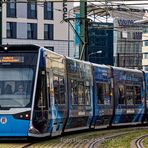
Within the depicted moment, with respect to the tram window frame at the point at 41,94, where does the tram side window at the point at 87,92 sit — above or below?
below

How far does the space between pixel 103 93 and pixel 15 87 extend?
8906 mm

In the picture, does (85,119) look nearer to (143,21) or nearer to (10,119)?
(10,119)

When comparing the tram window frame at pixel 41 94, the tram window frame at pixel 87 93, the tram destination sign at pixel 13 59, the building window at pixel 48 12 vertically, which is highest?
the building window at pixel 48 12

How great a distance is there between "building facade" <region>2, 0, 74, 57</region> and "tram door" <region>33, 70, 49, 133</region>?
62.7 meters

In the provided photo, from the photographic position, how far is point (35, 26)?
84.4 m

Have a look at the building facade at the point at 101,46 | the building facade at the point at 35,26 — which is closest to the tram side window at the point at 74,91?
the building facade at the point at 35,26

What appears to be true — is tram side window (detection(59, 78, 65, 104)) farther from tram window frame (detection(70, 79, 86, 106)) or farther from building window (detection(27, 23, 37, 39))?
building window (detection(27, 23, 37, 39))

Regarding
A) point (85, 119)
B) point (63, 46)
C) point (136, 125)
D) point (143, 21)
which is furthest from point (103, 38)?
point (85, 119)

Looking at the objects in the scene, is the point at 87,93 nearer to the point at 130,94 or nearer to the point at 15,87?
the point at 130,94

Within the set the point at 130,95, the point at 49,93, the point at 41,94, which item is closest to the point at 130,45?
the point at 130,95

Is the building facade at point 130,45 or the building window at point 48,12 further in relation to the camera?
the building facade at point 130,45

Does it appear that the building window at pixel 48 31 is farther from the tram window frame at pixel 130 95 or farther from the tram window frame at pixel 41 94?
the tram window frame at pixel 41 94

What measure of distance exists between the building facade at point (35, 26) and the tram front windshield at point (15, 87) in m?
62.7

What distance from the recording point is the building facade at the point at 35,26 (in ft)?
270
